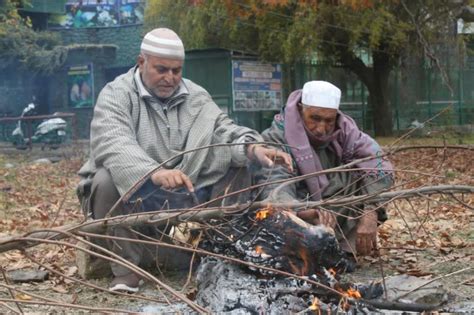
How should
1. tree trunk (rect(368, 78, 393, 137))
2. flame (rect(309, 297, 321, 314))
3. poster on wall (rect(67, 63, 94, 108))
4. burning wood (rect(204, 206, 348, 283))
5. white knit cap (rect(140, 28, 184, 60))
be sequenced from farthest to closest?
poster on wall (rect(67, 63, 94, 108)) → tree trunk (rect(368, 78, 393, 137)) → white knit cap (rect(140, 28, 184, 60)) → burning wood (rect(204, 206, 348, 283)) → flame (rect(309, 297, 321, 314))

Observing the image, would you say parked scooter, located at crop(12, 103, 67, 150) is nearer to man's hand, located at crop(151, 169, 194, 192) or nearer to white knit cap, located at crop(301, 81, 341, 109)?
white knit cap, located at crop(301, 81, 341, 109)

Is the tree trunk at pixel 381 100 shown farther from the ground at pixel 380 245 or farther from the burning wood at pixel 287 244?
the burning wood at pixel 287 244

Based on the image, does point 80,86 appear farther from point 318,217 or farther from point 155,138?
point 318,217

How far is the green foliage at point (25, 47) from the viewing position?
88.1 feet

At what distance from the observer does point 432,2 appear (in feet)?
57.6

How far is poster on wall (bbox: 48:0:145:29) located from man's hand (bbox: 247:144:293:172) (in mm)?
26673

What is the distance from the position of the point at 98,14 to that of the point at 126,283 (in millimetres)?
29895

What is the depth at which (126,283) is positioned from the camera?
181 inches

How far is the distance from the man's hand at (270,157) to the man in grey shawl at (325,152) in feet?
0.34

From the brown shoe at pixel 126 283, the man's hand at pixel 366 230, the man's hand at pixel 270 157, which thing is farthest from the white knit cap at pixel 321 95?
the brown shoe at pixel 126 283

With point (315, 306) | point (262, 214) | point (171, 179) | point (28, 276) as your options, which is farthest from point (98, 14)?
point (315, 306)

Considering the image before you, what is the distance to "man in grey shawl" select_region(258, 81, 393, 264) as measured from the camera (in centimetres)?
459

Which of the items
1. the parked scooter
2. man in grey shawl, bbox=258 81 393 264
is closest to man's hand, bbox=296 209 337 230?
man in grey shawl, bbox=258 81 393 264

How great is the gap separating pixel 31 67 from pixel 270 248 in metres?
25.8
